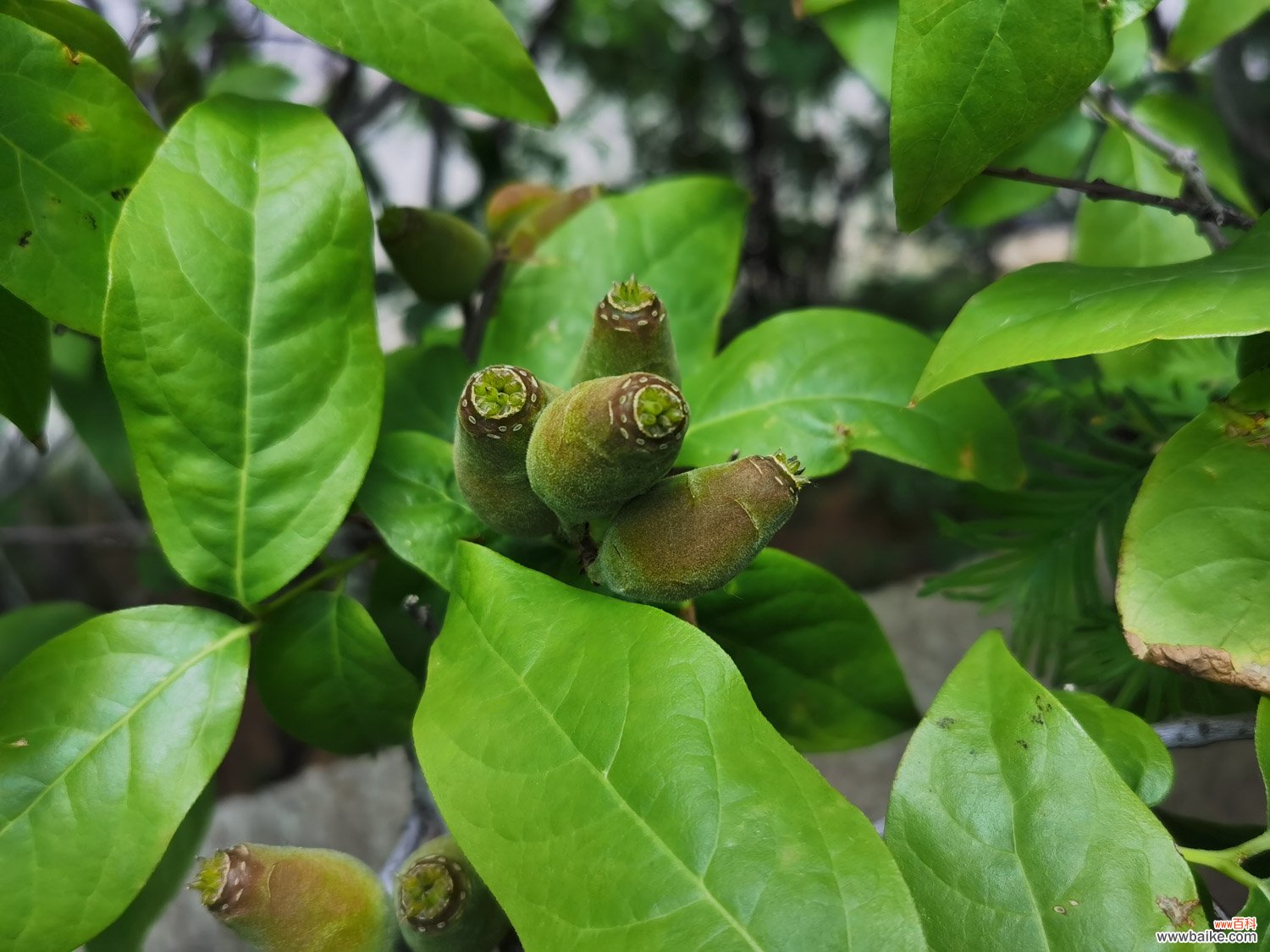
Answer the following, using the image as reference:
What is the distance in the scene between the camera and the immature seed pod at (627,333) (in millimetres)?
438

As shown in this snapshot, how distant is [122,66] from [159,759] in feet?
1.47

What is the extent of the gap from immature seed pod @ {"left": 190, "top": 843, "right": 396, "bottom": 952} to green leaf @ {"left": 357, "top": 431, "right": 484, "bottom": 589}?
0.55 ft

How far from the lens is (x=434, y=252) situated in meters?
0.65

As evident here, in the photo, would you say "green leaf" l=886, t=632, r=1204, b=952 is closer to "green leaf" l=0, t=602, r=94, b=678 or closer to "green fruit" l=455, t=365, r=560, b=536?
"green fruit" l=455, t=365, r=560, b=536

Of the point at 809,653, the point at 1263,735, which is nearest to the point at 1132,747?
the point at 1263,735

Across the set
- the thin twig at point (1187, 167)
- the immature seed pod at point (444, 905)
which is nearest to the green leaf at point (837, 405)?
the thin twig at point (1187, 167)

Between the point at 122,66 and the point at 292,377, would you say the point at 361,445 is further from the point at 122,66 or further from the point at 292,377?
the point at 122,66

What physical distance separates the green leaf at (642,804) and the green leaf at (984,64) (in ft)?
0.91

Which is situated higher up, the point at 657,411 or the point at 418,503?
the point at 657,411

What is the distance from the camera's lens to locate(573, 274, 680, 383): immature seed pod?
0.44 m

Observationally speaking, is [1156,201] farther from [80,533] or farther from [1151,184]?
[80,533]

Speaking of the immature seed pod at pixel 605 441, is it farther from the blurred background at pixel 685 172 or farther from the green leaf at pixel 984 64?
the blurred background at pixel 685 172

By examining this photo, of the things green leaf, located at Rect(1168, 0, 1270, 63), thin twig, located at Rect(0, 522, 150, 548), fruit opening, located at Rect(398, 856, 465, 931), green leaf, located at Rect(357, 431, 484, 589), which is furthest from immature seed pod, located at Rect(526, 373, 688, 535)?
thin twig, located at Rect(0, 522, 150, 548)

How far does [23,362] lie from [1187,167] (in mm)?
713
